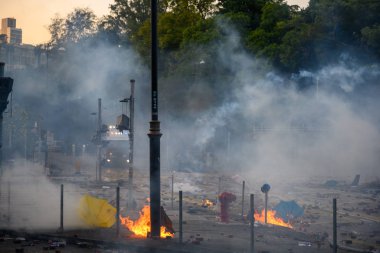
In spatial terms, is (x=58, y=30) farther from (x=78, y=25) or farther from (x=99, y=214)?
(x=99, y=214)

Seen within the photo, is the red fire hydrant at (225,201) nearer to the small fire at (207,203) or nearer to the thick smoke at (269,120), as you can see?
the small fire at (207,203)

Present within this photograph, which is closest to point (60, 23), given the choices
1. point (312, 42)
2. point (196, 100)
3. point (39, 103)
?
point (39, 103)

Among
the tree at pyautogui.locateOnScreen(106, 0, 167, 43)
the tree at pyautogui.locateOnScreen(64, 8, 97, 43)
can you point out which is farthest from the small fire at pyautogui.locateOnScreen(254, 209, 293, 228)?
the tree at pyautogui.locateOnScreen(64, 8, 97, 43)

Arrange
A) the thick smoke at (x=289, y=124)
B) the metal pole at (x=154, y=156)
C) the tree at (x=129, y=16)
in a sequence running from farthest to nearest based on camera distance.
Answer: the tree at (x=129, y=16)
the thick smoke at (x=289, y=124)
the metal pole at (x=154, y=156)

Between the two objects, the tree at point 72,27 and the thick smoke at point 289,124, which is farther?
the tree at point 72,27

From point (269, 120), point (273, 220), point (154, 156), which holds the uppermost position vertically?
point (269, 120)

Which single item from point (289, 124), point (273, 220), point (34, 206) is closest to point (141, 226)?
point (273, 220)

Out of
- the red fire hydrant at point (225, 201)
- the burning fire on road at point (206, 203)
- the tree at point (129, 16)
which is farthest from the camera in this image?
the tree at point (129, 16)

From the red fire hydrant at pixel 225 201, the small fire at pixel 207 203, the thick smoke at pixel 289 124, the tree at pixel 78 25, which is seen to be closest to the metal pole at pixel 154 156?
the red fire hydrant at pixel 225 201

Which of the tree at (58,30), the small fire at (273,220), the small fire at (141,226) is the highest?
the tree at (58,30)

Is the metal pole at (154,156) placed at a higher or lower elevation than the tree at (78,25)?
lower

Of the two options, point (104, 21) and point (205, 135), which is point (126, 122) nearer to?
point (205, 135)

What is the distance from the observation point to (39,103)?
66.1 meters

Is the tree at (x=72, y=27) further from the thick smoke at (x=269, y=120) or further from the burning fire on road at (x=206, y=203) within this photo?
the burning fire on road at (x=206, y=203)
